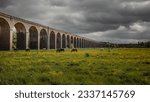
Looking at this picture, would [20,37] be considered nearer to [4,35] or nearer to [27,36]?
[27,36]

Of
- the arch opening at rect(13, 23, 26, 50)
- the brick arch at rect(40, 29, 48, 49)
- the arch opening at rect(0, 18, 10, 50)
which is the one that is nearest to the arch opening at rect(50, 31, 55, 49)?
the brick arch at rect(40, 29, 48, 49)

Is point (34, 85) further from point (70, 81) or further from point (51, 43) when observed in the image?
point (51, 43)

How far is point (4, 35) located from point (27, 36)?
5973 mm

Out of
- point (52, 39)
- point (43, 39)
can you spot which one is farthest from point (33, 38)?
point (52, 39)

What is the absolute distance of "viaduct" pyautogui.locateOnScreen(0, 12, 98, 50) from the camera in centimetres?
2110

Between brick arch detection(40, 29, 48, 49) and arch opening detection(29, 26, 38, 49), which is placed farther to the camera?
brick arch detection(40, 29, 48, 49)

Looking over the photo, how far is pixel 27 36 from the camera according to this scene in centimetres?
2684

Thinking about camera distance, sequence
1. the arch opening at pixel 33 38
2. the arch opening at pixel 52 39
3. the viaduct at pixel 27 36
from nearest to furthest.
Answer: the viaduct at pixel 27 36 → the arch opening at pixel 33 38 → the arch opening at pixel 52 39

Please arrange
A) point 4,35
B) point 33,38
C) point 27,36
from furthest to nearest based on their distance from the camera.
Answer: point 33,38
point 27,36
point 4,35

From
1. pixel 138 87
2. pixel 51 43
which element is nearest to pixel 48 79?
pixel 138 87

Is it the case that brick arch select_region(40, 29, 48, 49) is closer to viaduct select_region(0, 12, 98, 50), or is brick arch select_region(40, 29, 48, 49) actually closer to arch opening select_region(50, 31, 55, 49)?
viaduct select_region(0, 12, 98, 50)

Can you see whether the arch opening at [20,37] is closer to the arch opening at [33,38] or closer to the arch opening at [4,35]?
the arch opening at [33,38]

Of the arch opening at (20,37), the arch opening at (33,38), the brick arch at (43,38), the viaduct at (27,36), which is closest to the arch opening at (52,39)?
the viaduct at (27,36)

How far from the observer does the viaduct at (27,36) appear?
2110 centimetres
